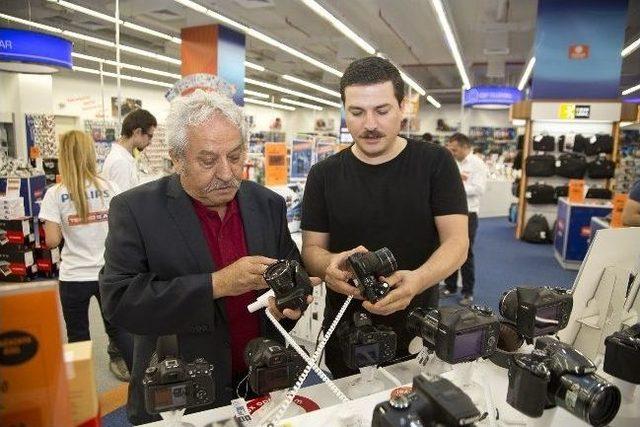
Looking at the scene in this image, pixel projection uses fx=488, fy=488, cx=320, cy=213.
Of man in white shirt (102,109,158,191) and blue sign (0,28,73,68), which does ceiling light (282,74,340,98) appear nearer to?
blue sign (0,28,73,68)

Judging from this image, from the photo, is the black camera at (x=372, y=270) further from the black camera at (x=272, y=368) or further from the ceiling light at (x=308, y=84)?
the ceiling light at (x=308, y=84)

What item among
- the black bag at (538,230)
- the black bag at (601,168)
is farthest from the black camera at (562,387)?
the black bag at (538,230)

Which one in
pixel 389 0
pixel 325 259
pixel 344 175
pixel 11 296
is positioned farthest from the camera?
pixel 389 0

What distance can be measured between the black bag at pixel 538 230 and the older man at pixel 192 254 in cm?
824

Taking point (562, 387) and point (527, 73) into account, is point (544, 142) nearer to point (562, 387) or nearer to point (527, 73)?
point (527, 73)

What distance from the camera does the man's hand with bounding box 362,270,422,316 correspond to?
1378mm

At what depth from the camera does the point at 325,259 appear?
172cm

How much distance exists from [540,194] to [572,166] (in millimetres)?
674

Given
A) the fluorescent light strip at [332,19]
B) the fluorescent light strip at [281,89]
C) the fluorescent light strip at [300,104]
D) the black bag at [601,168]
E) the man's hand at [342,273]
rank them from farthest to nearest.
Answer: the fluorescent light strip at [300,104]
the fluorescent light strip at [281,89]
the black bag at [601,168]
the fluorescent light strip at [332,19]
the man's hand at [342,273]

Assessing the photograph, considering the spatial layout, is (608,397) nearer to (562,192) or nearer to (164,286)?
(164,286)

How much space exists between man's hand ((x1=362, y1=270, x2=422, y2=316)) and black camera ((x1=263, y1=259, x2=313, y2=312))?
0.64 ft

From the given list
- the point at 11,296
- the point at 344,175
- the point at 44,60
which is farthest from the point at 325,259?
the point at 44,60

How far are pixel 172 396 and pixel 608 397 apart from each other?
938 millimetres

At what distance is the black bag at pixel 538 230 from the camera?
870cm
